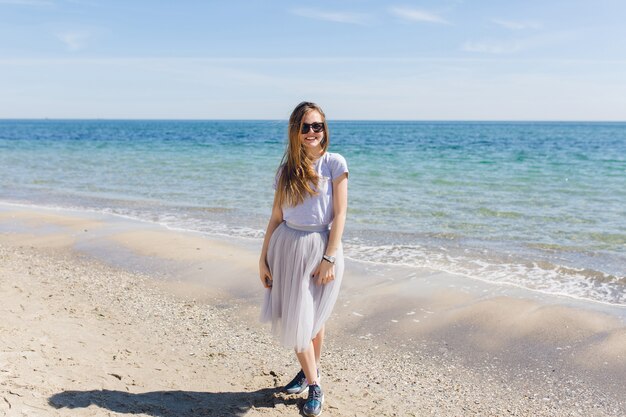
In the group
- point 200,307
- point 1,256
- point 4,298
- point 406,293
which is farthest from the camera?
point 1,256

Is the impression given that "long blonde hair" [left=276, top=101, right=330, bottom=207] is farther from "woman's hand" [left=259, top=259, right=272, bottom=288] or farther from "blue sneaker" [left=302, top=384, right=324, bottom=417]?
"blue sneaker" [left=302, top=384, right=324, bottom=417]

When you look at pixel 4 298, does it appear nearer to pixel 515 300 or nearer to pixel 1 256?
pixel 1 256

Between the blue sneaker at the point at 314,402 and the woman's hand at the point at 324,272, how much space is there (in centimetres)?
81

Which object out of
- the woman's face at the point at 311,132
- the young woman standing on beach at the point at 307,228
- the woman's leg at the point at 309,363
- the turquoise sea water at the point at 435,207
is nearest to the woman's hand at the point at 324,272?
the young woman standing on beach at the point at 307,228

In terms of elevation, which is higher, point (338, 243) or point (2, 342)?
point (338, 243)

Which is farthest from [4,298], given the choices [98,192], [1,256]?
[98,192]

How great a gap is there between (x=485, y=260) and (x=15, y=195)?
1315 centimetres

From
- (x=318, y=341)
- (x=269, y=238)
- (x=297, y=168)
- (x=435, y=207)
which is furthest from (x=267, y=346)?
(x=435, y=207)

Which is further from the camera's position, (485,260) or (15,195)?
(15,195)

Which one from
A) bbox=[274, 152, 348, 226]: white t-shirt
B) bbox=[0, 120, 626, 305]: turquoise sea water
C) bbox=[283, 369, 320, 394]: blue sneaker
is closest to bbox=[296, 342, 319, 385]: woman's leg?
bbox=[283, 369, 320, 394]: blue sneaker

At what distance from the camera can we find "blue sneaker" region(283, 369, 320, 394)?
4.36 meters

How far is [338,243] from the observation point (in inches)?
151

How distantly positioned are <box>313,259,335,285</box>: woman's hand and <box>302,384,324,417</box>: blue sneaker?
81cm

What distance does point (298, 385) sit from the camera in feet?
14.4
